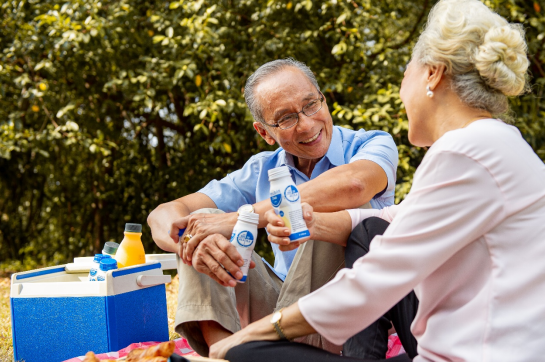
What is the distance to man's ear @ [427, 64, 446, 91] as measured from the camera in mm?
1646

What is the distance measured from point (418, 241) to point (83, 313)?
5.15ft

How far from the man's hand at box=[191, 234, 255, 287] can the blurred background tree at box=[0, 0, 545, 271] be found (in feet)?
8.93

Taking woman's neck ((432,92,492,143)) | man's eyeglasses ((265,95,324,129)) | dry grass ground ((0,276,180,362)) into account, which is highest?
man's eyeglasses ((265,95,324,129))

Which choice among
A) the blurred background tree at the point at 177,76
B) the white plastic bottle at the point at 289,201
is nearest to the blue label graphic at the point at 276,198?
the white plastic bottle at the point at 289,201

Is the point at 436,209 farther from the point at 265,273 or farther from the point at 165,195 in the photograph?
the point at 165,195

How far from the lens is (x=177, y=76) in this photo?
4914mm

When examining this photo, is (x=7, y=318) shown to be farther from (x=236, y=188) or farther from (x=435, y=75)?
(x=435, y=75)

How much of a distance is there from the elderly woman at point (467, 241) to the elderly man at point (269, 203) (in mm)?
473

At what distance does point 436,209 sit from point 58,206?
6.62 metres

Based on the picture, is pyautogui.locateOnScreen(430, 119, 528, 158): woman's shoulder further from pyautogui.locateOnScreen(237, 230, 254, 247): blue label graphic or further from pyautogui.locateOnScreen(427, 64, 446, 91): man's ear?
pyautogui.locateOnScreen(237, 230, 254, 247): blue label graphic

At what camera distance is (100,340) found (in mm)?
2406

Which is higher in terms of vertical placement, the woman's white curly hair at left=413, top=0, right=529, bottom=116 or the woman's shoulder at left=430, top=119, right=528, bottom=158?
the woman's white curly hair at left=413, top=0, right=529, bottom=116

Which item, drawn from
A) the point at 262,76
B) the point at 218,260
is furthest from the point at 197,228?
the point at 262,76

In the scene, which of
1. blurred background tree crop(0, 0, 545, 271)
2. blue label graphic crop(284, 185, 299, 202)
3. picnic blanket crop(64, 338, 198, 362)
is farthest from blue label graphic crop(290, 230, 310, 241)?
blurred background tree crop(0, 0, 545, 271)
